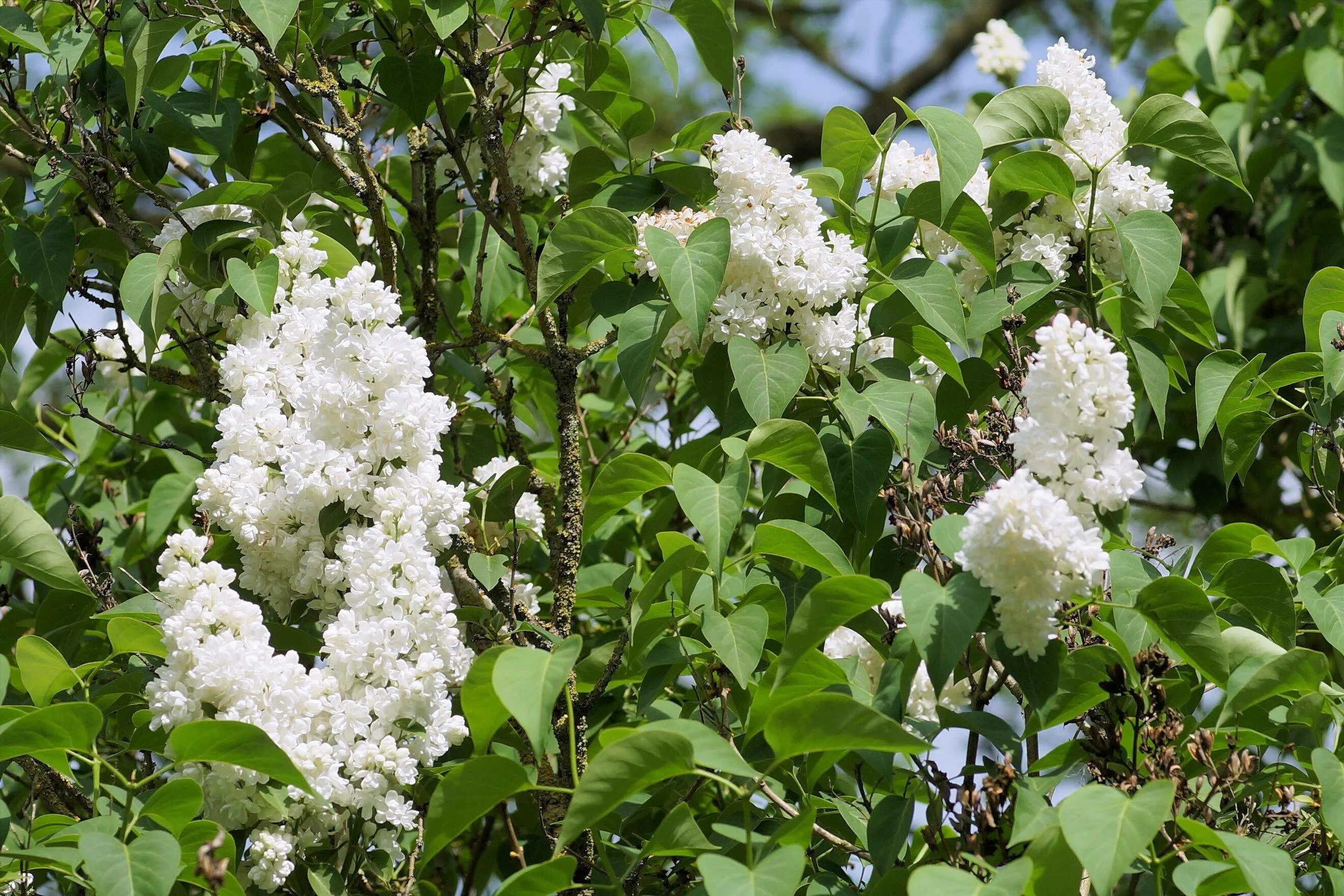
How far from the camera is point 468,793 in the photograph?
3.80ft

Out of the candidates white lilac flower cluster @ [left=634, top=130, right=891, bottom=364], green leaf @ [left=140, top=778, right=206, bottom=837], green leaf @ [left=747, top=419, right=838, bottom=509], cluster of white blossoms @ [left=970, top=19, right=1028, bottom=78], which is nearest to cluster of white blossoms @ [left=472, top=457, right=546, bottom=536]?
white lilac flower cluster @ [left=634, top=130, right=891, bottom=364]

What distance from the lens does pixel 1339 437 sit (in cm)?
168

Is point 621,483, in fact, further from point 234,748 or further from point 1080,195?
point 1080,195

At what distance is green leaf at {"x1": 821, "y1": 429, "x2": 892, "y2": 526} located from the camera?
1.41 metres

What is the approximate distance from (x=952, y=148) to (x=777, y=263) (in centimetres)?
24

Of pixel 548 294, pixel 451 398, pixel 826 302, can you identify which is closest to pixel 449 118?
pixel 451 398

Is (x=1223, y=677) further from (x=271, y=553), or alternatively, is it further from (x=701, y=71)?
(x=701, y=71)

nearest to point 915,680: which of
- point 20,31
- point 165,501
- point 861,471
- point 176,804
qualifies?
point 861,471

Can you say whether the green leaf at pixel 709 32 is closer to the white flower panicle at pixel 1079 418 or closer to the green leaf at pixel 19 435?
the white flower panicle at pixel 1079 418

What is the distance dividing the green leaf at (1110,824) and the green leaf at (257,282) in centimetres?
108

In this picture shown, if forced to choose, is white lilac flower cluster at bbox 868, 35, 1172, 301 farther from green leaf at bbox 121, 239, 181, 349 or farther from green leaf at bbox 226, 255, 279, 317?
green leaf at bbox 121, 239, 181, 349

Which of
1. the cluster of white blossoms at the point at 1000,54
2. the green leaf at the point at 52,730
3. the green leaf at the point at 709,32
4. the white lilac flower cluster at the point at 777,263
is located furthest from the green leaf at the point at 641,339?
the cluster of white blossoms at the point at 1000,54

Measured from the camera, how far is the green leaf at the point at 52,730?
3.76 ft

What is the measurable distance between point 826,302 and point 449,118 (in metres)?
0.80
